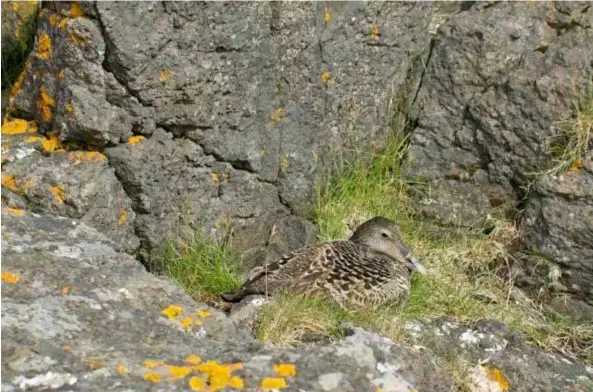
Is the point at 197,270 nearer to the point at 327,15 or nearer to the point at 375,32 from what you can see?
the point at 327,15

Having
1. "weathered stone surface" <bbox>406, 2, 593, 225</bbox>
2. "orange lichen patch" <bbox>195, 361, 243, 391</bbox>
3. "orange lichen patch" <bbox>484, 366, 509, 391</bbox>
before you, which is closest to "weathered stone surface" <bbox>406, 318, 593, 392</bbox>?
"orange lichen patch" <bbox>484, 366, 509, 391</bbox>

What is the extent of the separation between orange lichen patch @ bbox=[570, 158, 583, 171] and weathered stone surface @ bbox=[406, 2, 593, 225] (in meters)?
0.24

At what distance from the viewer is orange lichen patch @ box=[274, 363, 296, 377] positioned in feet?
14.3

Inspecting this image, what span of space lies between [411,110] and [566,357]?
230cm

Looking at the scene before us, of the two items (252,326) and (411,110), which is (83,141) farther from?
(411,110)

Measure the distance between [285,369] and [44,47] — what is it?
9.92 feet

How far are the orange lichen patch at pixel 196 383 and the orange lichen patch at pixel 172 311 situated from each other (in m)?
0.54

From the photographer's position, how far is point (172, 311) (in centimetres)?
478

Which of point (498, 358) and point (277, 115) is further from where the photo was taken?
point (277, 115)

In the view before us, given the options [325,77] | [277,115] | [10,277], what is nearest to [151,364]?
[10,277]

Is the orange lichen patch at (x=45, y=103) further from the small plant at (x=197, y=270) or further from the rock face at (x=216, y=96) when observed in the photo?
the small plant at (x=197, y=270)

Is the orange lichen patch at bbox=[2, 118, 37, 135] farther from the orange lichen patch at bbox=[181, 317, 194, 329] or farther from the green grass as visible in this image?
the orange lichen patch at bbox=[181, 317, 194, 329]

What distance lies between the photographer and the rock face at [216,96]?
6211 mm

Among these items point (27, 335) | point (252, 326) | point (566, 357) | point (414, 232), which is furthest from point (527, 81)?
point (27, 335)
